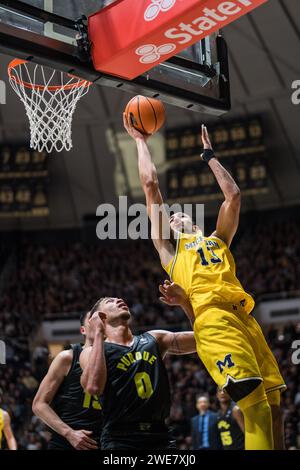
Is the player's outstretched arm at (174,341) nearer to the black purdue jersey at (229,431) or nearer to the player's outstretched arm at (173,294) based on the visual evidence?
the player's outstretched arm at (173,294)

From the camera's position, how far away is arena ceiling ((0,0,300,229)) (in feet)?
57.4

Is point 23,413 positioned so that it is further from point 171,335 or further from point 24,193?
point 171,335

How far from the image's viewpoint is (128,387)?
4934 mm

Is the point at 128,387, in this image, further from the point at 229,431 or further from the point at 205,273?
the point at 229,431

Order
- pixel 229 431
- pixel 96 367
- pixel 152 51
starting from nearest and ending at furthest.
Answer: pixel 96 367, pixel 152 51, pixel 229 431

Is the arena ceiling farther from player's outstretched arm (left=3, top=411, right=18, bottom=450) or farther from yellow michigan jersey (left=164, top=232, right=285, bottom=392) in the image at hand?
yellow michigan jersey (left=164, top=232, right=285, bottom=392)

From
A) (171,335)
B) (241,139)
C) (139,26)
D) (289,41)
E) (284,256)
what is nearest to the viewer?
(171,335)

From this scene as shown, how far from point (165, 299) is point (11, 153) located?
53.5ft

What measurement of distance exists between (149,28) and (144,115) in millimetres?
714

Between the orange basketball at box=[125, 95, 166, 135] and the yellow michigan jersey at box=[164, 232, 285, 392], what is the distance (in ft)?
3.20

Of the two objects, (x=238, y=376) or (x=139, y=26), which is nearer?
(x=238, y=376)

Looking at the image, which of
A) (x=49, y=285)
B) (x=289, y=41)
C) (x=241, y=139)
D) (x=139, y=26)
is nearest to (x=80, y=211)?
(x=49, y=285)

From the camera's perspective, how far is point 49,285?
75.1ft

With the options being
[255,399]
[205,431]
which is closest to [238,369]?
[255,399]
